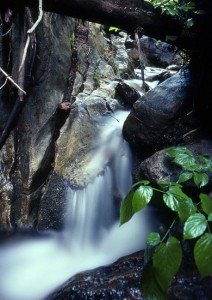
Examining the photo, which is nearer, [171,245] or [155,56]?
[171,245]

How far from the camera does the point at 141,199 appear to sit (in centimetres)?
145

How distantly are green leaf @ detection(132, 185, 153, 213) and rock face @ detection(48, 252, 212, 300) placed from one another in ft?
4.47

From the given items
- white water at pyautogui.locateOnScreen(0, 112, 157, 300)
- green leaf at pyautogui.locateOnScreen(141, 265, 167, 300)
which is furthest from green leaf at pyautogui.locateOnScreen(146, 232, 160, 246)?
white water at pyautogui.locateOnScreen(0, 112, 157, 300)

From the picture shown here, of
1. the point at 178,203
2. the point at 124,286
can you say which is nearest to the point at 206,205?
the point at 178,203

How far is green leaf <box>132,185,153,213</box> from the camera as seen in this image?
1.44 meters

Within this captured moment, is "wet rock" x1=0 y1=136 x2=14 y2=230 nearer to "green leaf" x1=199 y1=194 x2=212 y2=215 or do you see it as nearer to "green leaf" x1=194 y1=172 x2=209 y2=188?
"green leaf" x1=194 y1=172 x2=209 y2=188

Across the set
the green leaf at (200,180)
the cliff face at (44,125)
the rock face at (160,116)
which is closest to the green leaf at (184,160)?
the green leaf at (200,180)

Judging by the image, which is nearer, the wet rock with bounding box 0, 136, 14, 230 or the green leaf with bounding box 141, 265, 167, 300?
the green leaf with bounding box 141, 265, 167, 300

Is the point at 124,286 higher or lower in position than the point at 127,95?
lower

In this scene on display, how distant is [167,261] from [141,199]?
0.34m

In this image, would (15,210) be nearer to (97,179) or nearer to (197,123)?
(97,179)

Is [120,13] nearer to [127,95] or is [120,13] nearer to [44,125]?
[44,125]

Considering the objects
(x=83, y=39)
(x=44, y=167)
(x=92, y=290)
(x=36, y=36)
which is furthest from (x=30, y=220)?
(x=83, y=39)

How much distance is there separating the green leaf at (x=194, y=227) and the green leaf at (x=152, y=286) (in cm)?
24
